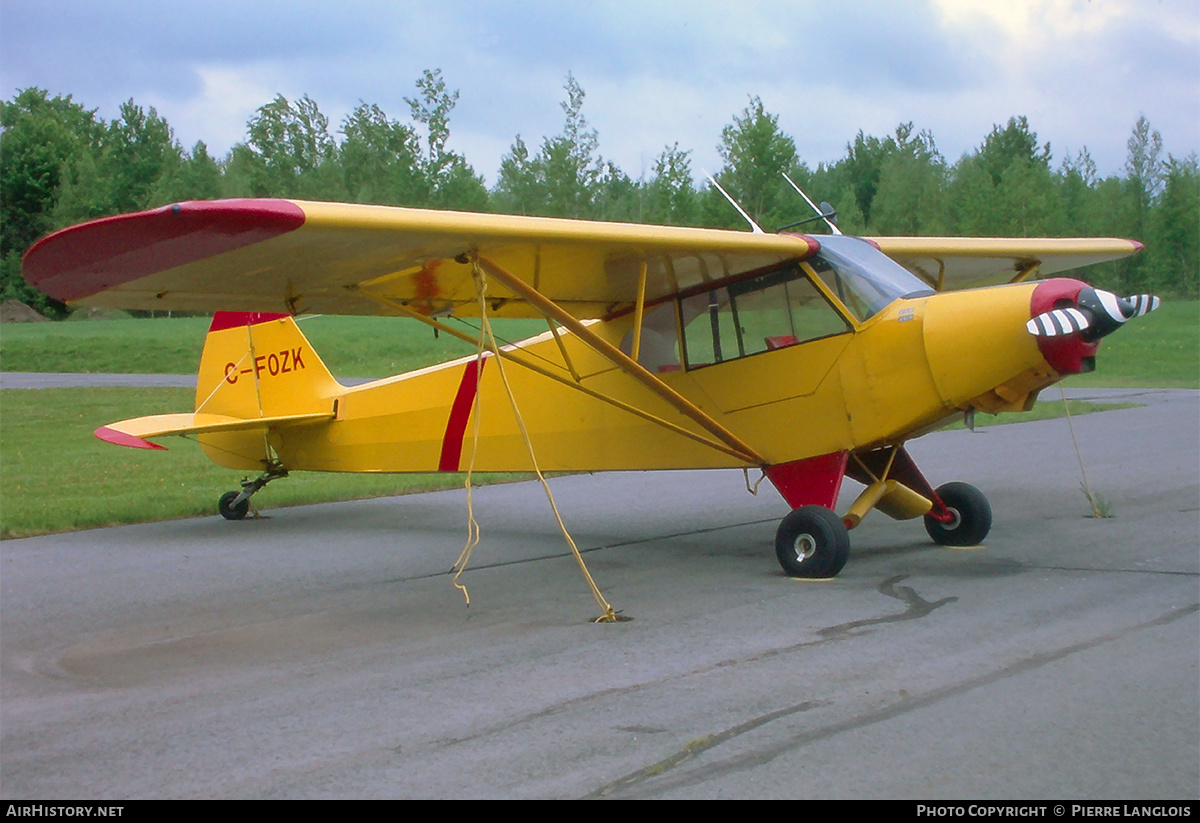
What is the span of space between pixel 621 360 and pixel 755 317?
49.7 inches

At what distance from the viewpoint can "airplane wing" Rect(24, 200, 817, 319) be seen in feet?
17.4

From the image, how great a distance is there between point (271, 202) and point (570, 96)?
47.7 metres

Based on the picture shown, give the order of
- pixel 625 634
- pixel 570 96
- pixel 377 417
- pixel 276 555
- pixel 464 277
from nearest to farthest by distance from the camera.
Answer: pixel 625 634, pixel 464 277, pixel 276 555, pixel 377 417, pixel 570 96

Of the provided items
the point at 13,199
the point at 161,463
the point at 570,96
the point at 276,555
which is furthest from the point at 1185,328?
the point at 13,199

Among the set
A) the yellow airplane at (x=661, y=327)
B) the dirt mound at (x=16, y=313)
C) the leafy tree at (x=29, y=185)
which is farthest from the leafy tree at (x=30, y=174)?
the yellow airplane at (x=661, y=327)

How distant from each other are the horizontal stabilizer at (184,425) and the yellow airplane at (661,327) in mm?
36

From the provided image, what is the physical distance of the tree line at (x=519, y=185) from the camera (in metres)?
46.7

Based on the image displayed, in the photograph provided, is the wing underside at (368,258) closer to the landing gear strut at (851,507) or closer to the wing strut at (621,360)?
the wing strut at (621,360)

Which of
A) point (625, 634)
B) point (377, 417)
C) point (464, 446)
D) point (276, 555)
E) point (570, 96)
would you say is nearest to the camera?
point (625, 634)

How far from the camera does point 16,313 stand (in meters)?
48.0

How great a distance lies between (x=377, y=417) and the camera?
34.9ft

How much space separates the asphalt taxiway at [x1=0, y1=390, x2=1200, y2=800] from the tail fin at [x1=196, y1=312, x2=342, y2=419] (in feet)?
6.06

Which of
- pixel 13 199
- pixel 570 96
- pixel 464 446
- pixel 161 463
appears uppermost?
pixel 570 96

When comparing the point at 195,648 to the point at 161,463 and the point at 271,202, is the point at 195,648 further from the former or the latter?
the point at 161,463
